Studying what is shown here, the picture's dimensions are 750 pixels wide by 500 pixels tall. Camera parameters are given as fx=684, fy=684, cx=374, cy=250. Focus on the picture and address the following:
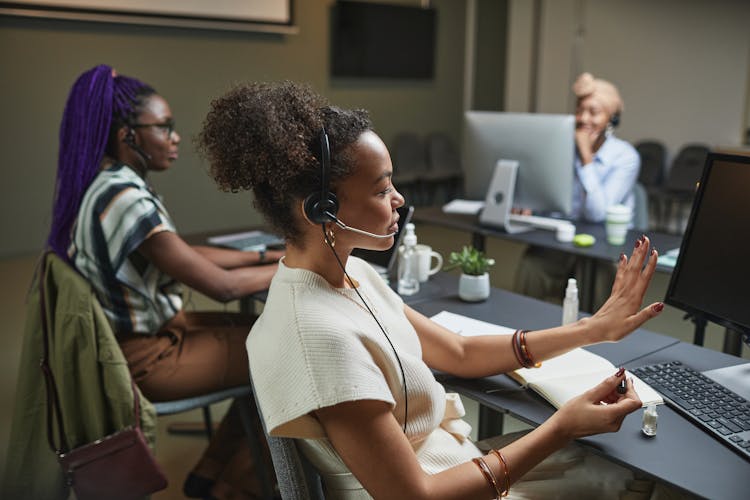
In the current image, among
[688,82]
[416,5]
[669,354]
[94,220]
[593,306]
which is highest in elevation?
[416,5]

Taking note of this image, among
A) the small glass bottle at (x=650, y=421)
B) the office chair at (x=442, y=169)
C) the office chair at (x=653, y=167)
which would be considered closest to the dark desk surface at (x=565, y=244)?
the small glass bottle at (x=650, y=421)

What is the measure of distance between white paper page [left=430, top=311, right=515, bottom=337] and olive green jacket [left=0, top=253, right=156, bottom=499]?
817mm

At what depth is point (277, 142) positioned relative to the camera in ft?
3.64

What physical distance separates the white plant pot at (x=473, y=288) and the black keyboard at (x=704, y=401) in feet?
2.02

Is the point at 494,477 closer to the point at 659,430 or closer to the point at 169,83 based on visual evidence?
the point at 659,430

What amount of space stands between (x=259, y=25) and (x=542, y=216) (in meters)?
3.52

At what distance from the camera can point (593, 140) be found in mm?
3252

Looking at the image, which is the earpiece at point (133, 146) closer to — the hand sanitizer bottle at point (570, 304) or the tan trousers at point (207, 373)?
the tan trousers at point (207, 373)

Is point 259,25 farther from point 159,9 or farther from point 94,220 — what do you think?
point 94,220

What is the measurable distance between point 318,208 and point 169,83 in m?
4.77

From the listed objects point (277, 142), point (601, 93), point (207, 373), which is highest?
point (601, 93)

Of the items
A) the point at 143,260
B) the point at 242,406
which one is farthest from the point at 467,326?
the point at 143,260

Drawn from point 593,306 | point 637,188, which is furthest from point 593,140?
point 593,306

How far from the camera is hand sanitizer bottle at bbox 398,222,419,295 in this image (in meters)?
2.15
